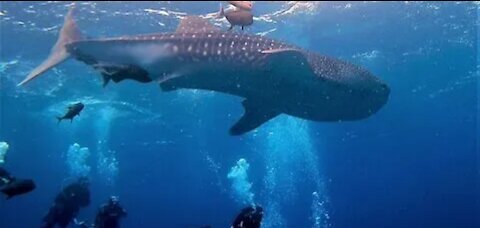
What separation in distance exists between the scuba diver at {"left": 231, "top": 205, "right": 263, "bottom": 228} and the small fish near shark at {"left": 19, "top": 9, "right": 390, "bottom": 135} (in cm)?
278

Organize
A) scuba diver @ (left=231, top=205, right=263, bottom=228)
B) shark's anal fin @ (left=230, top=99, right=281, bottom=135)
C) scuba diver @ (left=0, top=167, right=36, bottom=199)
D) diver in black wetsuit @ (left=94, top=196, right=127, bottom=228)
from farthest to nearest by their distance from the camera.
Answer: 1. diver in black wetsuit @ (left=94, top=196, right=127, bottom=228)
2. scuba diver @ (left=231, top=205, right=263, bottom=228)
3. shark's anal fin @ (left=230, top=99, right=281, bottom=135)
4. scuba diver @ (left=0, top=167, right=36, bottom=199)

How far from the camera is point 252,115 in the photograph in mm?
8305

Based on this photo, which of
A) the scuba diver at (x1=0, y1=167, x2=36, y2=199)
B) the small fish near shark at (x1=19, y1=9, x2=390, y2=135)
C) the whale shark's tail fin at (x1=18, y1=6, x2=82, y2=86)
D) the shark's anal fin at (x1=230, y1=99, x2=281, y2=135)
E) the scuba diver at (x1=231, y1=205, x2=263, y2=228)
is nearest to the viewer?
the small fish near shark at (x1=19, y1=9, x2=390, y2=135)

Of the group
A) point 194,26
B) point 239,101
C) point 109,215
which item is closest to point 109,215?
point 109,215

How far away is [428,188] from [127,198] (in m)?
99.1

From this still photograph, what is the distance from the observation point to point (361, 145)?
201ft

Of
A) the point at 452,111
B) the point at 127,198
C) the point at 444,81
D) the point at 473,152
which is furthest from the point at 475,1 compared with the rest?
the point at 127,198

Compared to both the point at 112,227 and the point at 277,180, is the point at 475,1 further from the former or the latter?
the point at 277,180

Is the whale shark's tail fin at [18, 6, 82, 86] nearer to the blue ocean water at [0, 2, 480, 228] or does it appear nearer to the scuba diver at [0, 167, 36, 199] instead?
the scuba diver at [0, 167, 36, 199]

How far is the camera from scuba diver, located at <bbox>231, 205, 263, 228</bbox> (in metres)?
8.64

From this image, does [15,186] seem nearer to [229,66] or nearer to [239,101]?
[229,66]

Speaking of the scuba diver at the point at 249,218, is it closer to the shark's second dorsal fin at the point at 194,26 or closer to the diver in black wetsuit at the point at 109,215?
the shark's second dorsal fin at the point at 194,26

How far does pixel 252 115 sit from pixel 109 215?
554cm

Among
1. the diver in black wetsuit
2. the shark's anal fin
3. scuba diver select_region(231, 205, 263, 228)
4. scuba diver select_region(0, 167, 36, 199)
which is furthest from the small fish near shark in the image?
the diver in black wetsuit
